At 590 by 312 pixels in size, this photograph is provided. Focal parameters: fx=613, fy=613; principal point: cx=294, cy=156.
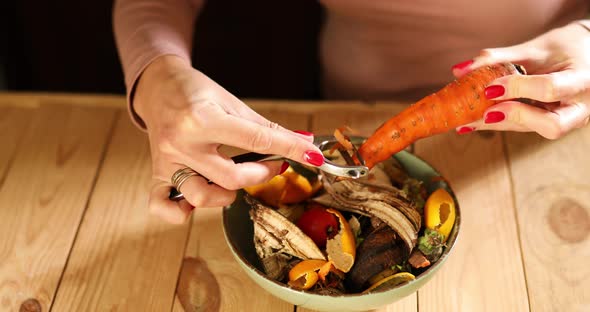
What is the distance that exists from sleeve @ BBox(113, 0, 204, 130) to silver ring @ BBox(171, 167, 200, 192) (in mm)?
209

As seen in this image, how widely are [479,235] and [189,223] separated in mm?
465

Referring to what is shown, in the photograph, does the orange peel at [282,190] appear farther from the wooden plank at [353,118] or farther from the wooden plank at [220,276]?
the wooden plank at [353,118]

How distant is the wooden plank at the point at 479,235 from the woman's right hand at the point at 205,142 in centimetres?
28

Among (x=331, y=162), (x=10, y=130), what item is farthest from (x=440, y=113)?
(x=10, y=130)

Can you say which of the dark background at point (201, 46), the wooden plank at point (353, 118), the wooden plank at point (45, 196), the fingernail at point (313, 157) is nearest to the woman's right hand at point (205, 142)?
the fingernail at point (313, 157)

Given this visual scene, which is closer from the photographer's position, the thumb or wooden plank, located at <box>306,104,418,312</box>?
the thumb

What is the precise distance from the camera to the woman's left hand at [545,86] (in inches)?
32.8

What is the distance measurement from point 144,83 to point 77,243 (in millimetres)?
276

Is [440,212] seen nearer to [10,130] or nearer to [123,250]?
[123,250]

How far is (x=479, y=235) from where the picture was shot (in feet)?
3.16

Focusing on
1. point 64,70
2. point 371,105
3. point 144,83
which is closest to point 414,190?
point 371,105

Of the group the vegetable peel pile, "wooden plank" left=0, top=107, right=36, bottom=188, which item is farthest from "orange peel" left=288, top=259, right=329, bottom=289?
"wooden plank" left=0, top=107, right=36, bottom=188

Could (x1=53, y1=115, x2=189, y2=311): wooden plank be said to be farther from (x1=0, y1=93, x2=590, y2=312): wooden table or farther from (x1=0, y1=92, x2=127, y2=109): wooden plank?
(x1=0, y1=92, x2=127, y2=109): wooden plank

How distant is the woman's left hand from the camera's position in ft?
2.73
